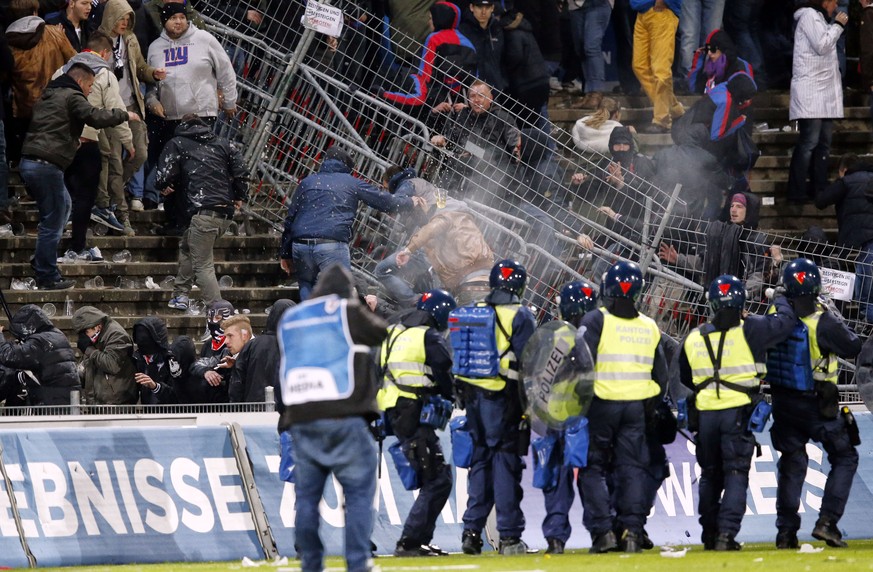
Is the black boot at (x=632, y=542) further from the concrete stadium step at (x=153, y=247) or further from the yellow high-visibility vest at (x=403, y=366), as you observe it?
the concrete stadium step at (x=153, y=247)

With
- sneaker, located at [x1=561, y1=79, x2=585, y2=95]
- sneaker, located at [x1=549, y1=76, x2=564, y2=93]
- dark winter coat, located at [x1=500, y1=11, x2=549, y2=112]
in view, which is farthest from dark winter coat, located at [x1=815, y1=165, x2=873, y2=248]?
sneaker, located at [x1=549, y1=76, x2=564, y2=93]

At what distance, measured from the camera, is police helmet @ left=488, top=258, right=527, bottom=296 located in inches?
479

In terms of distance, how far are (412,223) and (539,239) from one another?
1.28 meters

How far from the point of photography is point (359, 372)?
9.17 meters

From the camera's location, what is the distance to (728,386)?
39.9 ft

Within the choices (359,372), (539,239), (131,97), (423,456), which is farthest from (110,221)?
(359,372)

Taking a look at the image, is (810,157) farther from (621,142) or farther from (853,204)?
(621,142)

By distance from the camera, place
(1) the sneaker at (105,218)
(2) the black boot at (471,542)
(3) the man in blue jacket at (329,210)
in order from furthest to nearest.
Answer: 1. (1) the sneaker at (105,218)
2. (3) the man in blue jacket at (329,210)
3. (2) the black boot at (471,542)

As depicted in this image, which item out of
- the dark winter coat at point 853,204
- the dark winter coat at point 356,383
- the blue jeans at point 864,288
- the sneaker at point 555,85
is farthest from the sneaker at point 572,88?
the dark winter coat at point 356,383

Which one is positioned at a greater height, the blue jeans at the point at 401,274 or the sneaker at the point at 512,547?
the blue jeans at the point at 401,274

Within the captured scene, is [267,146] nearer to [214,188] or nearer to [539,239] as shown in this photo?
[214,188]

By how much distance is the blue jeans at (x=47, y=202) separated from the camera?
1554 cm


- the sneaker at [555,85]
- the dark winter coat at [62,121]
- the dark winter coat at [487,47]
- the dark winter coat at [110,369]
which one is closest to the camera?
the dark winter coat at [110,369]

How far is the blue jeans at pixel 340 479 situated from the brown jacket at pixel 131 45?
326 inches
